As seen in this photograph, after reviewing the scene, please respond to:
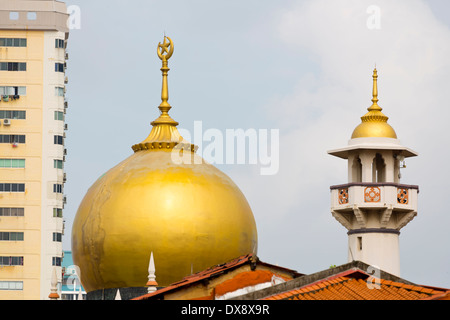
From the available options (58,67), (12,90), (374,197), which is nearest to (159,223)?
(374,197)

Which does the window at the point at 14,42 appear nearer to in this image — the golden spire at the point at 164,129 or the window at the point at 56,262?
the window at the point at 56,262

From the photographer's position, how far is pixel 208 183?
146ft

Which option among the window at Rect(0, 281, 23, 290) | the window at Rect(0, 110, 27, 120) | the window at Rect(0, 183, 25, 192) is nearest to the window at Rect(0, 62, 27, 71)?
the window at Rect(0, 110, 27, 120)

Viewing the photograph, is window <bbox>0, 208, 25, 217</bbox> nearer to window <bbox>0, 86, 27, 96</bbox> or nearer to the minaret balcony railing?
window <bbox>0, 86, 27, 96</bbox>

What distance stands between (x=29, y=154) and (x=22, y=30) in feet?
32.1

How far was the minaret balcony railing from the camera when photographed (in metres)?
53.2

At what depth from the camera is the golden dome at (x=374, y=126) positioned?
179ft

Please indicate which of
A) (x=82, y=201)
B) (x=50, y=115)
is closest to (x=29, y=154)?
(x=50, y=115)

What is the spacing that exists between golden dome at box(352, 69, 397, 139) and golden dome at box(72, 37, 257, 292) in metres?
10.4

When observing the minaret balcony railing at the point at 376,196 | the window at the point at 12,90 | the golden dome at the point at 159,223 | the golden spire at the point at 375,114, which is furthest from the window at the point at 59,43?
the golden dome at the point at 159,223

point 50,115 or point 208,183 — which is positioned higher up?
point 50,115

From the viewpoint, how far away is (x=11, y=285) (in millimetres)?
108438
